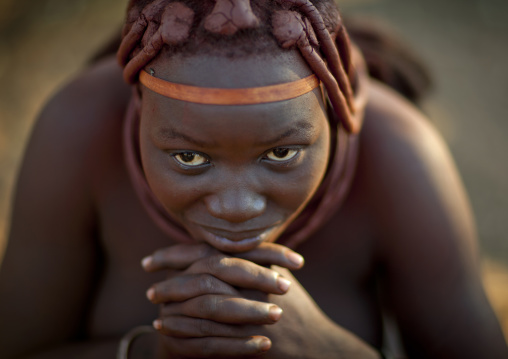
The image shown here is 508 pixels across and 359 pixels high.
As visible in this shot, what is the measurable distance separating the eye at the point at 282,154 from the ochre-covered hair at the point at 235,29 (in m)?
0.15

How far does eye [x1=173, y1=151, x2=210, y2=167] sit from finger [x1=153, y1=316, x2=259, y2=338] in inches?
14.6

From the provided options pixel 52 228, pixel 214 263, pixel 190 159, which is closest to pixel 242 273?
pixel 214 263

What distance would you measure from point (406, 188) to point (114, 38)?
47.5 inches

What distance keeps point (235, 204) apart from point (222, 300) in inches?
9.7

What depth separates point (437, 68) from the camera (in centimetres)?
445

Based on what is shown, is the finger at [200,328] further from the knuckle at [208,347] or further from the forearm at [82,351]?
the forearm at [82,351]

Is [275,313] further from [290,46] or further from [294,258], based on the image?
[290,46]

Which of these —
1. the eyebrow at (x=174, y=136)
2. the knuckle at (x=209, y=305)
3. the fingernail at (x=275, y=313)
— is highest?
the eyebrow at (x=174, y=136)

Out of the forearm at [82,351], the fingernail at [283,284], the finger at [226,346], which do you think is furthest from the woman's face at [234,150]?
the forearm at [82,351]

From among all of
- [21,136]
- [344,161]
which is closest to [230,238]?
[344,161]

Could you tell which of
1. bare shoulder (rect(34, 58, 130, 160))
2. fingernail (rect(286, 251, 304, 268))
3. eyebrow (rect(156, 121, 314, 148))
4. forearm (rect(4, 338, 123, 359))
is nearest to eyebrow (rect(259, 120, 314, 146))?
eyebrow (rect(156, 121, 314, 148))

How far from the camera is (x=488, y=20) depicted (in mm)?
Answer: 4773

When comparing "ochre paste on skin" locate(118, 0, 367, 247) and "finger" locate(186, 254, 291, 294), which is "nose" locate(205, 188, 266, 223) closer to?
"finger" locate(186, 254, 291, 294)

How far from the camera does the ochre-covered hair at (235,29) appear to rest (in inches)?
35.9
